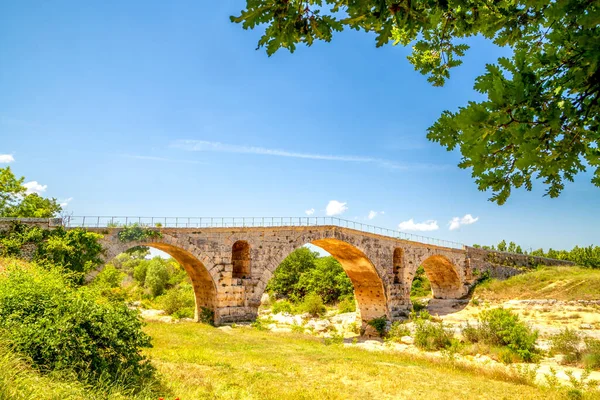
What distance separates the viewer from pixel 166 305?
92.7 ft

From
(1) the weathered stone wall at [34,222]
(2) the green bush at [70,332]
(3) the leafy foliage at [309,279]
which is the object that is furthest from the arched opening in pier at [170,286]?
(3) the leafy foliage at [309,279]

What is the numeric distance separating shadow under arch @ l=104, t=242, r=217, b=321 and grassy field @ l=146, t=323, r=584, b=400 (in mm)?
6151

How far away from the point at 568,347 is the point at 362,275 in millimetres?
16151

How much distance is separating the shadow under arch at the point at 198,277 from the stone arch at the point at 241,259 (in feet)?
6.06

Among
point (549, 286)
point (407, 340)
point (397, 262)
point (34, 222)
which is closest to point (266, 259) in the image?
point (407, 340)

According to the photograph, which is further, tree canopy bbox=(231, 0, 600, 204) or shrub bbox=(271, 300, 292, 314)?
shrub bbox=(271, 300, 292, 314)

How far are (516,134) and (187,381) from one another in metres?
8.37

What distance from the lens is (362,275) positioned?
30375mm

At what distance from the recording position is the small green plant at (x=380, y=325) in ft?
87.8

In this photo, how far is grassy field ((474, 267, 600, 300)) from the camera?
2827 cm

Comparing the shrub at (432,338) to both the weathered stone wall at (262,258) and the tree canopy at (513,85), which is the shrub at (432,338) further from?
the tree canopy at (513,85)

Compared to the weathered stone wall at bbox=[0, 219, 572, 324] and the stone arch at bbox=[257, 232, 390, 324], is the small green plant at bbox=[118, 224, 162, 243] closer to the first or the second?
the weathered stone wall at bbox=[0, 219, 572, 324]

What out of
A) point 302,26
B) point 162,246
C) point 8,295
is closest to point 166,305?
point 162,246

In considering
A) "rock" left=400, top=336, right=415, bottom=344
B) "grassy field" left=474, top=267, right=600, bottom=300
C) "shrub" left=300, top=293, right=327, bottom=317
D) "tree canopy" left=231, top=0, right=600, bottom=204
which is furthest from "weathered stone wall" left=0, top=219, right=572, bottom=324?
"tree canopy" left=231, top=0, right=600, bottom=204
